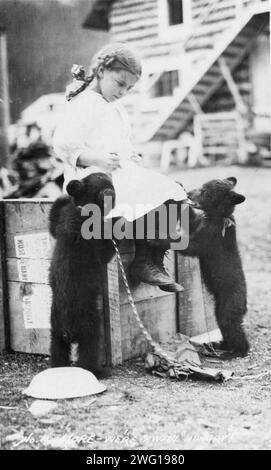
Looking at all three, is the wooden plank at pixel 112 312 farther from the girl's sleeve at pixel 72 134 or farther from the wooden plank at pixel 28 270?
the girl's sleeve at pixel 72 134

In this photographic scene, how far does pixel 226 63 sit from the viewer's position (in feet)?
24.4

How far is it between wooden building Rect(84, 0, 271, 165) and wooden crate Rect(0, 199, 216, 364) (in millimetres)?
1524

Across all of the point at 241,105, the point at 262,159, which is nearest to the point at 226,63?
the point at 241,105

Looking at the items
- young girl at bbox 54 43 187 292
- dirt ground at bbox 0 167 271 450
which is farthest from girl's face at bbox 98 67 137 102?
dirt ground at bbox 0 167 271 450

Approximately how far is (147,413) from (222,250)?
95cm

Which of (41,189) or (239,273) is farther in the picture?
(41,189)

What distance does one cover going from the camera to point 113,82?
2639 mm

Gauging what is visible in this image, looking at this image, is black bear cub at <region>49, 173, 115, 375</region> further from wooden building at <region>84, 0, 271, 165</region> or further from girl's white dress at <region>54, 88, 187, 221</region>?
wooden building at <region>84, 0, 271, 165</region>

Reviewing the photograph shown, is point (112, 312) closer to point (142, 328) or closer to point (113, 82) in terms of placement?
point (142, 328)

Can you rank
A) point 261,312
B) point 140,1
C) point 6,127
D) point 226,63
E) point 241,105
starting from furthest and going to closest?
point 241,105 < point 226,63 < point 140,1 < point 6,127 < point 261,312

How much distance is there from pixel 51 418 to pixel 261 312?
194cm

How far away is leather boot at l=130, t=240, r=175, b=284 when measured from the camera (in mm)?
2670

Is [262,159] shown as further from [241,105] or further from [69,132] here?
[69,132]

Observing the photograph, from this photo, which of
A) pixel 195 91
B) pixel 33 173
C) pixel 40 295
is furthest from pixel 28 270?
pixel 195 91
